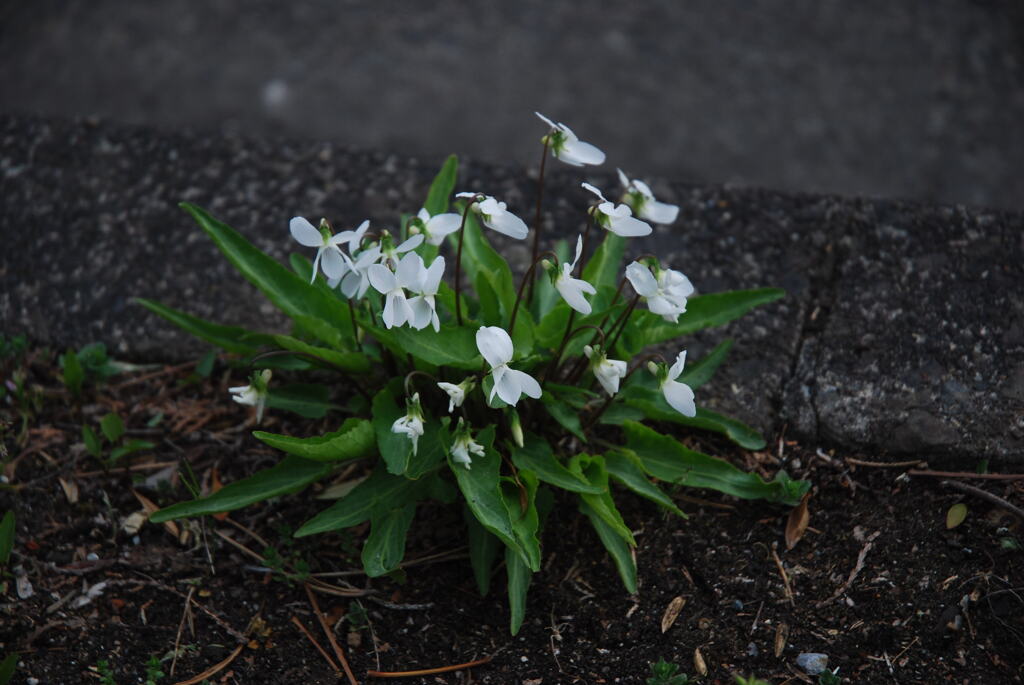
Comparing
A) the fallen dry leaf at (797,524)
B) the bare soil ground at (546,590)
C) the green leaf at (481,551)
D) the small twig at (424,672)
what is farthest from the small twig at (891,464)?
the small twig at (424,672)

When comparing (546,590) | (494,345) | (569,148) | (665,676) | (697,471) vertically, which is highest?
(569,148)

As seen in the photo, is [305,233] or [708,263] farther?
[708,263]

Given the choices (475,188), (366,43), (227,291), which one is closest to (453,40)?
(366,43)

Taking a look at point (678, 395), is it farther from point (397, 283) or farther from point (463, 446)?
point (397, 283)

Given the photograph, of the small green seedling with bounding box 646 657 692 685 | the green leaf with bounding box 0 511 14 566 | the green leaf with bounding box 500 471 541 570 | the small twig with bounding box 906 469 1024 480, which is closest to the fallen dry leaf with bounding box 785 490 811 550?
the small twig with bounding box 906 469 1024 480

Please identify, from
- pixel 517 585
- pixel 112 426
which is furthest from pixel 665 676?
pixel 112 426
